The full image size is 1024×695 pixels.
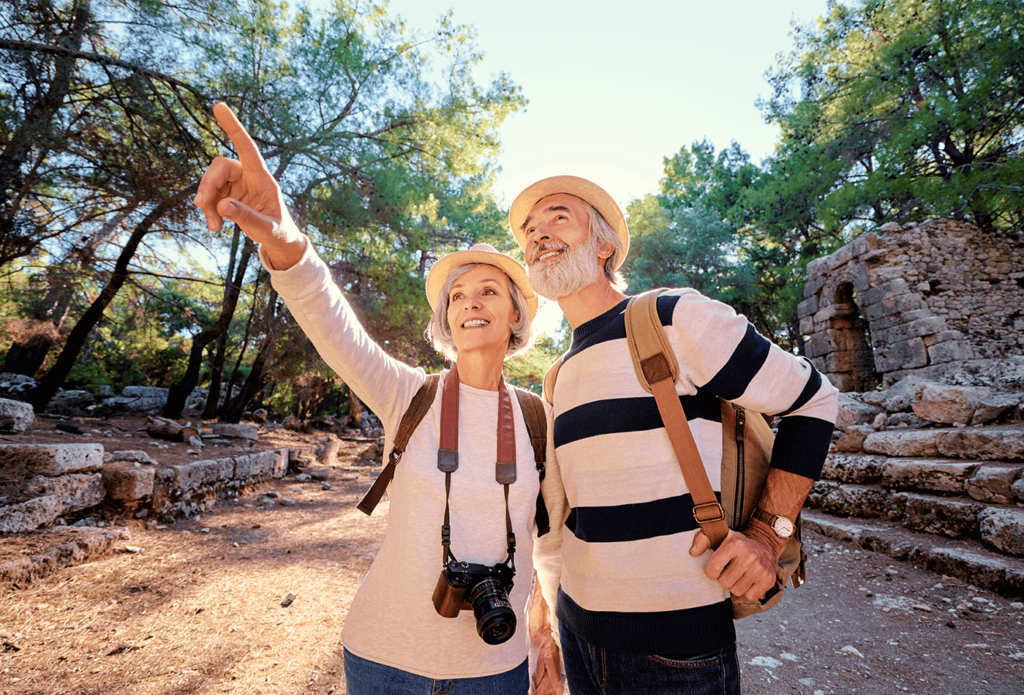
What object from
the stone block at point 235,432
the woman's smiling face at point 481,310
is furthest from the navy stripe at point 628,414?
the stone block at point 235,432

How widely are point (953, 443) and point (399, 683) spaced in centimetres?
611

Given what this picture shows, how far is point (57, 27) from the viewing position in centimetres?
563

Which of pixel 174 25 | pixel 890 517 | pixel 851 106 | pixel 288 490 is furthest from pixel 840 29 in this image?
pixel 288 490

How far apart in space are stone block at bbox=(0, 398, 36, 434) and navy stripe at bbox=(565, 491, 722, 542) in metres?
7.21

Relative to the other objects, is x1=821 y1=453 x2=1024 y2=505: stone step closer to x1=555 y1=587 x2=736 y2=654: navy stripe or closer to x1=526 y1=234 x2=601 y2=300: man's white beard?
x1=555 y1=587 x2=736 y2=654: navy stripe

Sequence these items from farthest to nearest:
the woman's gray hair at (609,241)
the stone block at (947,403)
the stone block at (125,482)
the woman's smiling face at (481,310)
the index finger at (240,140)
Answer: the stone block at (947,403), the stone block at (125,482), the woman's gray hair at (609,241), the woman's smiling face at (481,310), the index finger at (240,140)

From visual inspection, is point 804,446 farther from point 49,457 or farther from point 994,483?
point 49,457

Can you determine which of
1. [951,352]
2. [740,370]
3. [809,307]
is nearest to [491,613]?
[740,370]

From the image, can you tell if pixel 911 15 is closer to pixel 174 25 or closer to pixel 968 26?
pixel 968 26

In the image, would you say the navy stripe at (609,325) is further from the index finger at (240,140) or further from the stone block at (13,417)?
the stone block at (13,417)

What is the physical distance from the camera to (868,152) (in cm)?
1211

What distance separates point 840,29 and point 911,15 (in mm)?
1902

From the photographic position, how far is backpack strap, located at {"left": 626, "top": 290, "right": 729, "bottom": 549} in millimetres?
1188

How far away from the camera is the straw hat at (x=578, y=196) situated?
1809 mm
